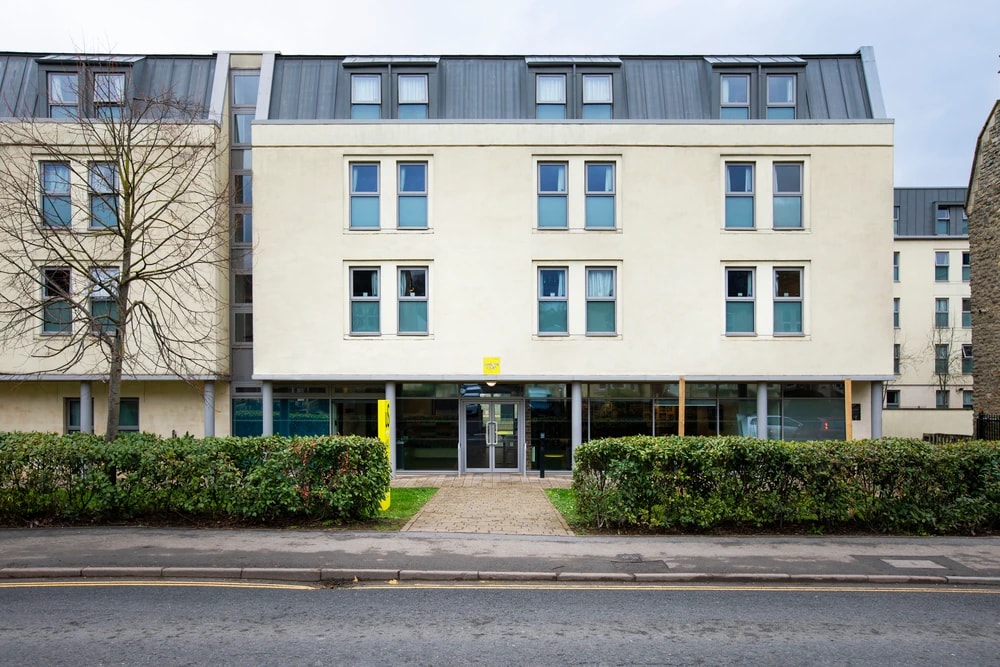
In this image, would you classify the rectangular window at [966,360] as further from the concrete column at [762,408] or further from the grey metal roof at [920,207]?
the concrete column at [762,408]

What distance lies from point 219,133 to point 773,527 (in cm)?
1709

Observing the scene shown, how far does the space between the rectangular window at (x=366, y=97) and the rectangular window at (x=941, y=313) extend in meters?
40.6

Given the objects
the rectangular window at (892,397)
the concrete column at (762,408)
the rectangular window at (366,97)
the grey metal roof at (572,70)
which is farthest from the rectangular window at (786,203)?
the rectangular window at (892,397)

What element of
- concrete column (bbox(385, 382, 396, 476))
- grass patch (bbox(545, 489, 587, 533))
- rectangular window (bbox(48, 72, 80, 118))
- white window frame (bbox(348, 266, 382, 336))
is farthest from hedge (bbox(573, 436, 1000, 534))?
rectangular window (bbox(48, 72, 80, 118))

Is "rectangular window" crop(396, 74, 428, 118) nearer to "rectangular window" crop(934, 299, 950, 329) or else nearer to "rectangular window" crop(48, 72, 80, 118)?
"rectangular window" crop(48, 72, 80, 118)

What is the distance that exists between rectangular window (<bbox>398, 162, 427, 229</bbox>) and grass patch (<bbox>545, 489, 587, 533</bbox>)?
26.5 feet

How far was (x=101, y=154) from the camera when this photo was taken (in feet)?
59.9

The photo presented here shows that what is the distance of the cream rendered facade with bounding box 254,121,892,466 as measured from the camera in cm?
1892

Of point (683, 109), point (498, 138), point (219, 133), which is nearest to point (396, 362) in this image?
point (498, 138)

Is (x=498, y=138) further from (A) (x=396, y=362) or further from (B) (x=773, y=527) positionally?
(B) (x=773, y=527)

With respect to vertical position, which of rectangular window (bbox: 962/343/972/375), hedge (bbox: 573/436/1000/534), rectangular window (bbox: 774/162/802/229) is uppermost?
rectangular window (bbox: 774/162/802/229)

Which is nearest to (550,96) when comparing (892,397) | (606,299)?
(606,299)

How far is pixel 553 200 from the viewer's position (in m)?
19.3

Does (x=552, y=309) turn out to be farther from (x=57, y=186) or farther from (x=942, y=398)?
(x=942, y=398)
